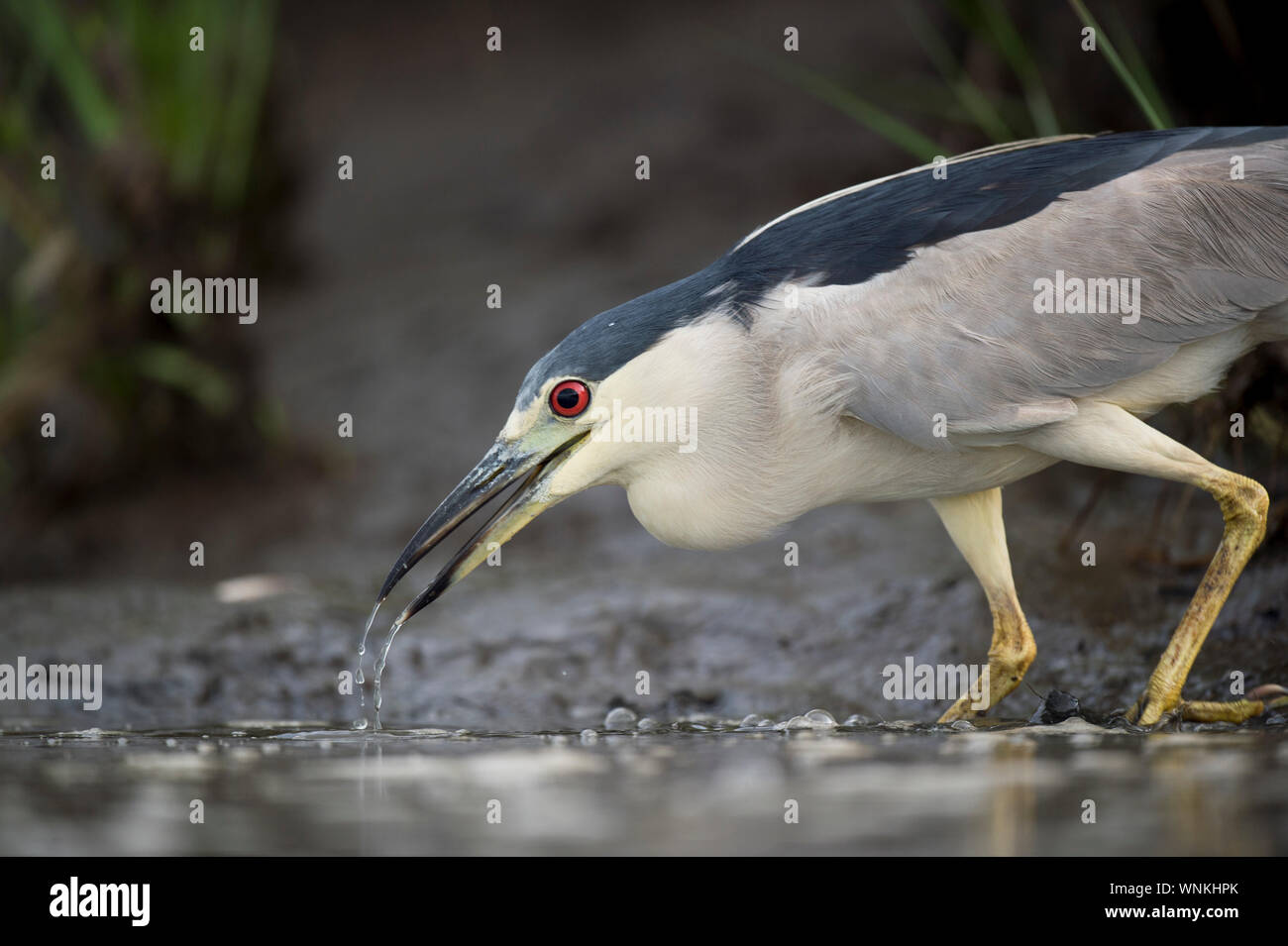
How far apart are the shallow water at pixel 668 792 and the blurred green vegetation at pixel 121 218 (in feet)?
11.7

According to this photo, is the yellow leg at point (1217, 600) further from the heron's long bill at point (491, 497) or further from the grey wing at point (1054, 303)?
the heron's long bill at point (491, 497)

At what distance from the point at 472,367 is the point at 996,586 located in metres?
4.86

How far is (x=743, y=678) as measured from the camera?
4.84 meters

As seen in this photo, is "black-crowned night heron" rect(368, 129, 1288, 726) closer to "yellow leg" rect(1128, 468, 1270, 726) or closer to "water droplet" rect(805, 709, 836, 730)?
"yellow leg" rect(1128, 468, 1270, 726)

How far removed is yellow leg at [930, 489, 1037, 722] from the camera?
4309mm

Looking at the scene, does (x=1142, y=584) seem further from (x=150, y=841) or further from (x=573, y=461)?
(x=150, y=841)

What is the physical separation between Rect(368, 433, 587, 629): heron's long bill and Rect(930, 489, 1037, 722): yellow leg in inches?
45.3

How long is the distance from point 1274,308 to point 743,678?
1919mm

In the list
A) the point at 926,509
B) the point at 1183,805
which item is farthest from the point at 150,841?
the point at 926,509

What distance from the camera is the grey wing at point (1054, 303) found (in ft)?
12.4

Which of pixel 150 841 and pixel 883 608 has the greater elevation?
pixel 883 608
